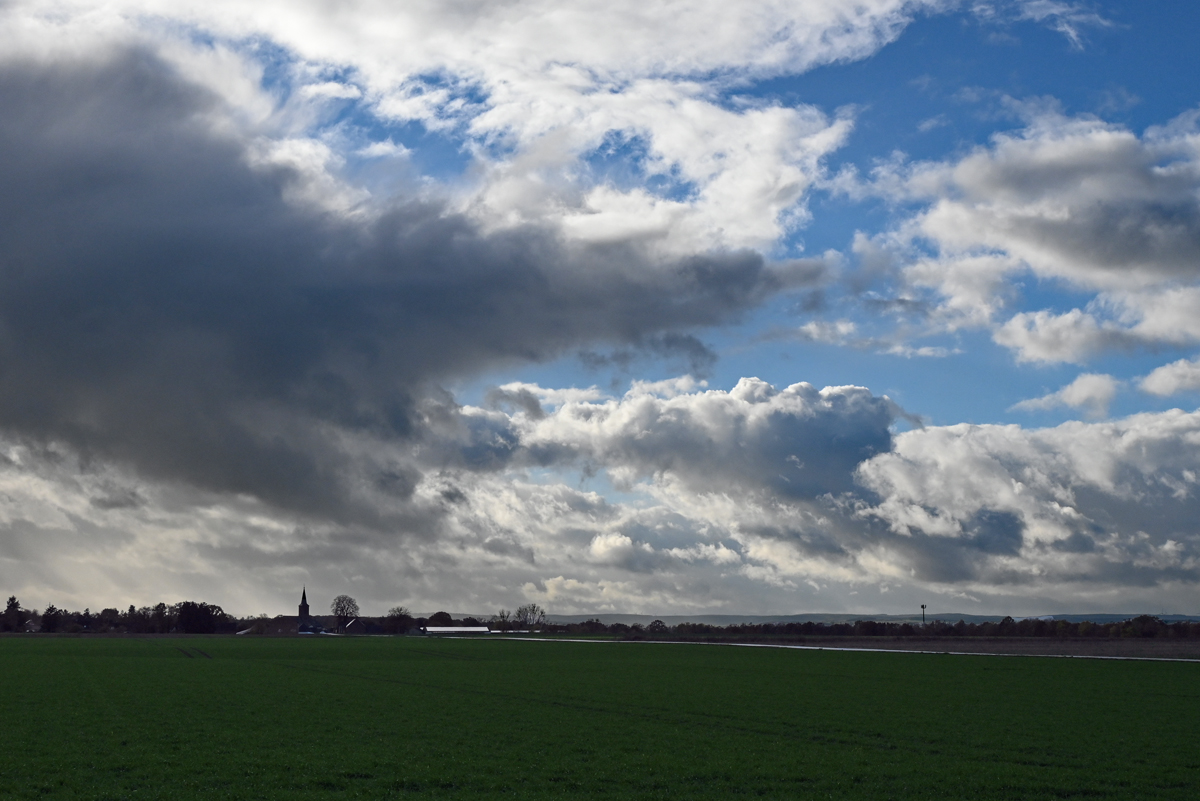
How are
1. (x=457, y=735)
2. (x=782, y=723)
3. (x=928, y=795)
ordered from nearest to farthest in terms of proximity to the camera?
(x=928, y=795)
(x=457, y=735)
(x=782, y=723)

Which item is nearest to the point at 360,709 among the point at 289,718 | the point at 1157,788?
the point at 289,718

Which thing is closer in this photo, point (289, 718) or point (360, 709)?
point (289, 718)

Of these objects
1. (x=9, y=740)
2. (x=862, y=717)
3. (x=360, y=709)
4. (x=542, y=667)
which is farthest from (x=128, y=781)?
(x=542, y=667)

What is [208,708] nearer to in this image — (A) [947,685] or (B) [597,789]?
(B) [597,789]

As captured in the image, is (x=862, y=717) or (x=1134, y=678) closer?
→ (x=862, y=717)

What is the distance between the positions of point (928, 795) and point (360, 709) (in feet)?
96.1

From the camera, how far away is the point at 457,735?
3641 centimetres

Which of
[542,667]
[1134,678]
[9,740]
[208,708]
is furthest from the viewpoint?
[542,667]

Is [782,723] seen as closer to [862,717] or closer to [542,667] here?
[862,717]

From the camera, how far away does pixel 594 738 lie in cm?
3581

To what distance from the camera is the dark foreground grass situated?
86.0ft

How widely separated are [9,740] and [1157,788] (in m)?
36.7

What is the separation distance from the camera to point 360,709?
151 feet

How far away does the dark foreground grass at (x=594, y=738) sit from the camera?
26203mm
